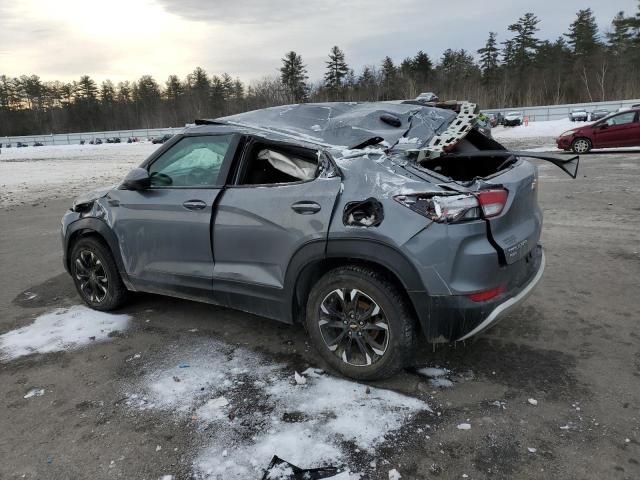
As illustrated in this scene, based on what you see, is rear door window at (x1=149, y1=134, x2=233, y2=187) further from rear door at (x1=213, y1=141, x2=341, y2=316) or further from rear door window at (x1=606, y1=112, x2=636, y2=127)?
rear door window at (x1=606, y1=112, x2=636, y2=127)

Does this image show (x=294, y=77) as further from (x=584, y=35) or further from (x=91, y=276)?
(x=91, y=276)

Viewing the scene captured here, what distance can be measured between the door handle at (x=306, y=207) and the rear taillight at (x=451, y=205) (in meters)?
0.54

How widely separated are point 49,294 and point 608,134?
59.1 feet

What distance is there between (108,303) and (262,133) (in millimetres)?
2314

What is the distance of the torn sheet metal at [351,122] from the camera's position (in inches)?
135

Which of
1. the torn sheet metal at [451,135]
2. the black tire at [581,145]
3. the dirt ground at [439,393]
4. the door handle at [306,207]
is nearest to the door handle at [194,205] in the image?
the door handle at [306,207]

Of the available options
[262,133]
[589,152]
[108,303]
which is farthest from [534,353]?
[589,152]

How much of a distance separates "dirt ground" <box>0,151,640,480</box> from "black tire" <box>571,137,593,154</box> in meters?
14.0

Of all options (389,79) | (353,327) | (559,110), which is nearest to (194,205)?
(353,327)

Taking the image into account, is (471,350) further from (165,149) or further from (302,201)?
(165,149)

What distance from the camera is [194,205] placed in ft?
12.4

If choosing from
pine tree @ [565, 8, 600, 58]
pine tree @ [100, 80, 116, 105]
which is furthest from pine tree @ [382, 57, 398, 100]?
pine tree @ [100, 80, 116, 105]

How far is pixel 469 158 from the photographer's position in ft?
12.9

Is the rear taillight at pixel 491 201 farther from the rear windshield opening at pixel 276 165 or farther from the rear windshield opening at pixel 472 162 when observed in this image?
the rear windshield opening at pixel 276 165
